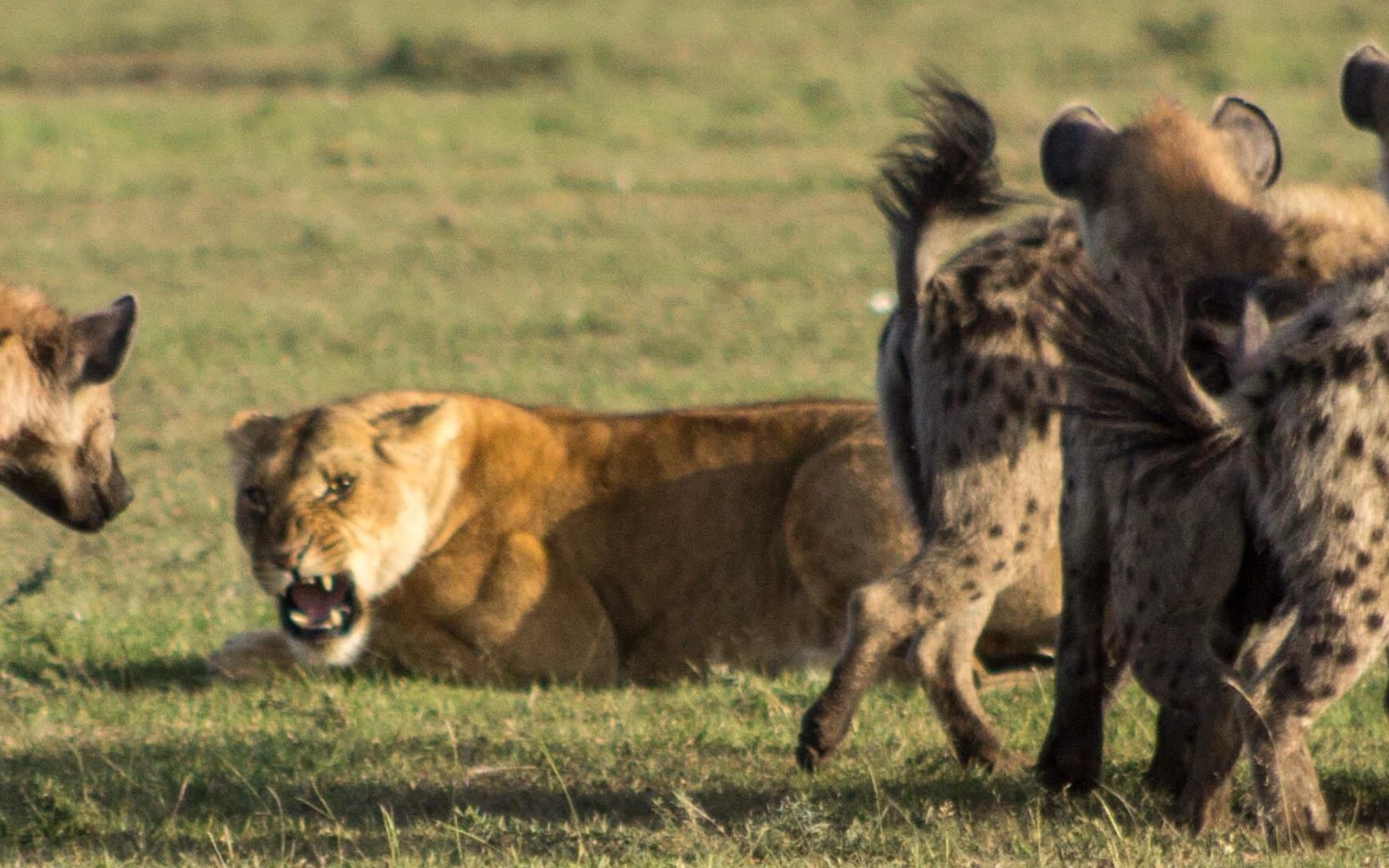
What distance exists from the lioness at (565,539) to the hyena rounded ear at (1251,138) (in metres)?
1.08

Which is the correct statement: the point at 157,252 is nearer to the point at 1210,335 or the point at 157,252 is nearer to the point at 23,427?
the point at 23,427

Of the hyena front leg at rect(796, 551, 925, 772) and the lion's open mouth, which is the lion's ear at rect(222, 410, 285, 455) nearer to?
the lion's open mouth

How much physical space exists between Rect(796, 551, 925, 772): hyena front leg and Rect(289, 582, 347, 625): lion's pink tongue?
5.18ft

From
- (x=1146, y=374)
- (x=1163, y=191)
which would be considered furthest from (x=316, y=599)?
(x=1146, y=374)

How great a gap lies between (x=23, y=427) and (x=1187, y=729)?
2623 mm

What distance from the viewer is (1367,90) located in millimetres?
4746

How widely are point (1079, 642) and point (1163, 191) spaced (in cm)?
99

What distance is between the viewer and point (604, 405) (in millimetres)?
8062

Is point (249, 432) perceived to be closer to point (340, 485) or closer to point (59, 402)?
point (340, 485)

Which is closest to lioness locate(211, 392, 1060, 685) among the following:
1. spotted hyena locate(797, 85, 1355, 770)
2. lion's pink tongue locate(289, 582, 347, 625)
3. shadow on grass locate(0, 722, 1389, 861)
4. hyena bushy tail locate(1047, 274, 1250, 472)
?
lion's pink tongue locate(289, 582, 347, 625)

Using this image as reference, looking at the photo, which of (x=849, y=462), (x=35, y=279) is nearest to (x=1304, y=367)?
(x=849, y=462)

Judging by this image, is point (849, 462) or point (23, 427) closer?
point (23, 427)

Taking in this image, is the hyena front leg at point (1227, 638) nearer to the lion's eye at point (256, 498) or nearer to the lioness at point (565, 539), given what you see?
the lioness at point (565, 539)

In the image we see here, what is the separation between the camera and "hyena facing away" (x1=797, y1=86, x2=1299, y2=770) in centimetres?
421
